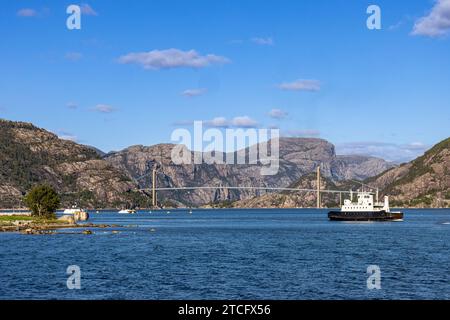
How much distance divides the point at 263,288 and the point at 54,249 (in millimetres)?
61018

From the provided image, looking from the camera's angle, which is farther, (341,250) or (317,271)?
(341,250)

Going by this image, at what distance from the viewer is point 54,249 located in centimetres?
11262

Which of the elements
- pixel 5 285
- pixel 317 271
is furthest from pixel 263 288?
pixel 5 285
